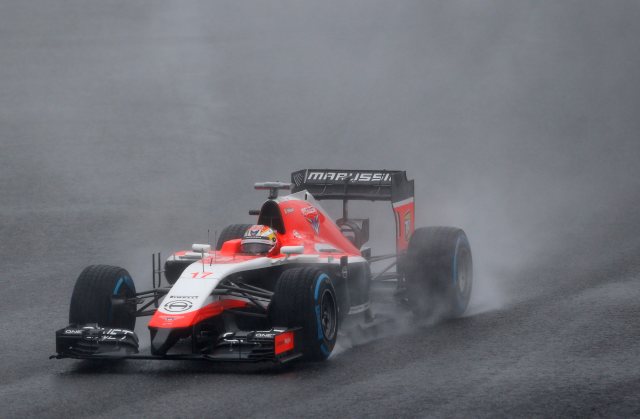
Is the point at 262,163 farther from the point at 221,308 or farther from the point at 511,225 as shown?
the point at 221,308

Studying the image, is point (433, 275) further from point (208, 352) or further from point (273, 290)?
point (208, 352)

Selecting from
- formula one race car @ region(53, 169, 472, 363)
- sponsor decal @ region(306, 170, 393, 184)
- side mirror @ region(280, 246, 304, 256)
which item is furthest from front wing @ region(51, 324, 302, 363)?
sponsor decal @ region(306, 170, 393, 184)

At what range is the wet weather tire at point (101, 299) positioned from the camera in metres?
10.3

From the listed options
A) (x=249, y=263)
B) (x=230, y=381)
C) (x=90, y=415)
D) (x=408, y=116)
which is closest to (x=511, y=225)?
(x=408, y=116)

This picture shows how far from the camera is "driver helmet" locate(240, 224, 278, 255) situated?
11094mm

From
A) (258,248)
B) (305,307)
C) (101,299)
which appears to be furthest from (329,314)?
(101,299)

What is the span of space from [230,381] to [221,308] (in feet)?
3.82

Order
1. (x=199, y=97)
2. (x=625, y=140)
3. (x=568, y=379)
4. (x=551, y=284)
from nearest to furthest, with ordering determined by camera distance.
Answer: (x=568, y=379), (x=551, y=284), (x=625, y=140), (x=199, y=97)

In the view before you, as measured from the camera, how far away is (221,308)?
10.2 metres

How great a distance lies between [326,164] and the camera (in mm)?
22531

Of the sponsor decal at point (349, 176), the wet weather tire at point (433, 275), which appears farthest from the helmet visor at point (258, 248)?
the sponsor decal at point (349, 176)

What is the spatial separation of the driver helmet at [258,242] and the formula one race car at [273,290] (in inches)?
0.5

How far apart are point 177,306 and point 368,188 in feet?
13.8

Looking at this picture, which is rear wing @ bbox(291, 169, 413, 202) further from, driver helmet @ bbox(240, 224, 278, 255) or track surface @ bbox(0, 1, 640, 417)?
driver helmet @ bbox(240, 224, 278, 255)
